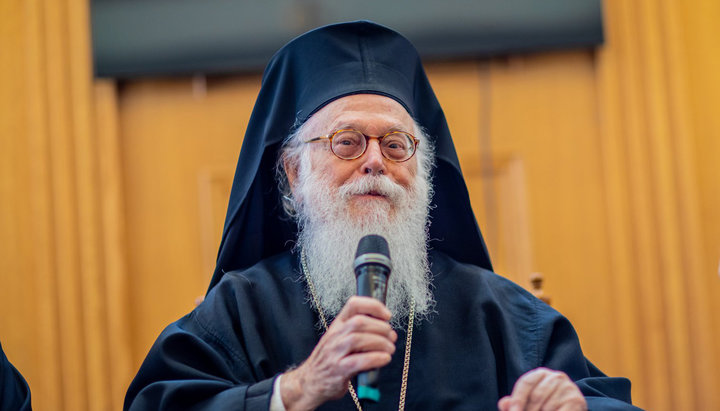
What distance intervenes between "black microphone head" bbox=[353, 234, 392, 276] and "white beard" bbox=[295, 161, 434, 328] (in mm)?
591

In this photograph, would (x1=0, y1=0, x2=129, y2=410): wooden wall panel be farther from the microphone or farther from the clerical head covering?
the microphone

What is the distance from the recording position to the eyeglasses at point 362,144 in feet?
9.02

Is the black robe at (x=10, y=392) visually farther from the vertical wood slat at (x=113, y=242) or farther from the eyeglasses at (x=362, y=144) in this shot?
the vertical wood slat at (x=113, y=242)

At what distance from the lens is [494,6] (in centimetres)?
422

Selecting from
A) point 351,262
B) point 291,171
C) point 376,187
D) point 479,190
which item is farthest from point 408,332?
point 479,190

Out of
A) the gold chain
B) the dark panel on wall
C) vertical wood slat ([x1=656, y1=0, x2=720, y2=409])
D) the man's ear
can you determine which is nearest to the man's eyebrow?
the man's ear

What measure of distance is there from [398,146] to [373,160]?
13 cm

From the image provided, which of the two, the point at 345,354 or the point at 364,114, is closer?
the point at 345,354

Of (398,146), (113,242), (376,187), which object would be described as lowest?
(113,242)

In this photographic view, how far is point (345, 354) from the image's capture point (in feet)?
6.56

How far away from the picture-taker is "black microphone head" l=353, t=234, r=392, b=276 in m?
2.01

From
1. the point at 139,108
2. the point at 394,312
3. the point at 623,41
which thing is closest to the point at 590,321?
the point at 623,41

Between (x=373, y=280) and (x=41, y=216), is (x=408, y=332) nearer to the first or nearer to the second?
(x=373, y=280)

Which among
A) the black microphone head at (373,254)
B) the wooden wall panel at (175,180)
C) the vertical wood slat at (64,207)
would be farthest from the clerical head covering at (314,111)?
the vertical wood slat at (64,207)
